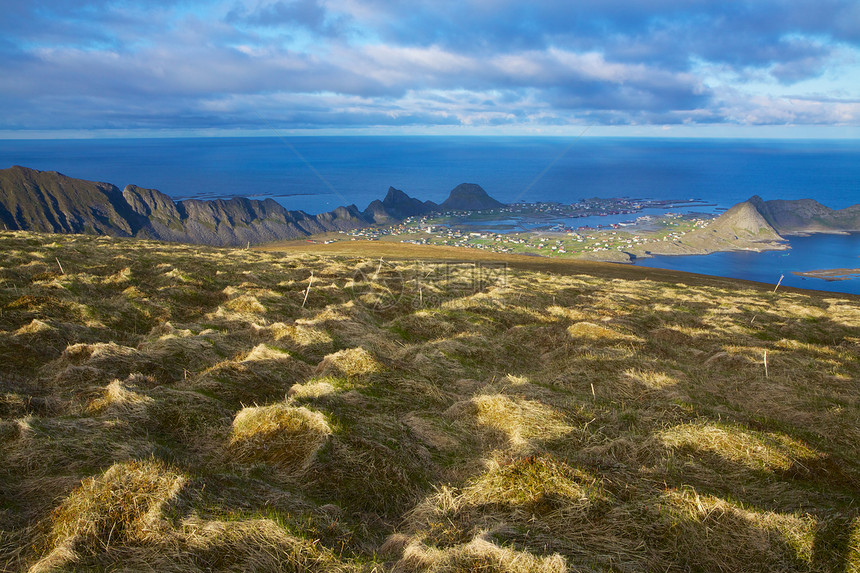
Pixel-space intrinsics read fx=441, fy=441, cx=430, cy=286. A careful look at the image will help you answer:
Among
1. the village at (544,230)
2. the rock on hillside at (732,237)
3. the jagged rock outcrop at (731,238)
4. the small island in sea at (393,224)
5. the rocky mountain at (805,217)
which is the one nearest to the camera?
the village at (544,230)

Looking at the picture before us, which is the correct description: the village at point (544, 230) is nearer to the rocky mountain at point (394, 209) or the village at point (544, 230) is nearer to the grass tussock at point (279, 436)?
the rocky mountain at point (394, 209)

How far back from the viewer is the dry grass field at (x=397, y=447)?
4109 millimetres

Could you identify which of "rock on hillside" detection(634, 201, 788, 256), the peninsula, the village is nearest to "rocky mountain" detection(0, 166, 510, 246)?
the peninsula

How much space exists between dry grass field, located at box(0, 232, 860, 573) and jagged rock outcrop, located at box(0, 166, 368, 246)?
94549mm

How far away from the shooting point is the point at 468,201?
14912 centimetres

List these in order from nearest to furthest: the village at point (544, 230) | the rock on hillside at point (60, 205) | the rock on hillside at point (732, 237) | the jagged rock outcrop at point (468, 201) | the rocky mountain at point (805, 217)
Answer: the village at point (544, 230)
the rock on hillside at point (60, 205)
the rock on hillside at point (732, 237)
the rocky mountain at point (805, 217)
the jagged rock outcrop at point (468, 201)

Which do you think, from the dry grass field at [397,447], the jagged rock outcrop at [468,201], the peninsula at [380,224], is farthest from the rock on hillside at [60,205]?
the dry grass field at [397,447]

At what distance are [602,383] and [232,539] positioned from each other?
26.8ft

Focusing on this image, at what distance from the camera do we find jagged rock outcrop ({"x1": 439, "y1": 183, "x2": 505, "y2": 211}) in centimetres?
14750

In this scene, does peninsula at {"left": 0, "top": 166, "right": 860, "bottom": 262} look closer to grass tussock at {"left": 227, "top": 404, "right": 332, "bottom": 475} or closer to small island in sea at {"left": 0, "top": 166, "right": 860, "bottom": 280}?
small island in sea at {"left": 0, "top": 166, "right": 860, "bottom": 280}

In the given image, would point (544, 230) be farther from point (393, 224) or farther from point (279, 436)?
point (279, 436)

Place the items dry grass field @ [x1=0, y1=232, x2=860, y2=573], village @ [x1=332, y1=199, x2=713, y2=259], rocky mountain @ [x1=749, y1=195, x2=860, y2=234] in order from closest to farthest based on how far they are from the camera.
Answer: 1. dry grass field @ [x1=0, y1=232, x2=860, y2=573]
2. village @ [x1=332, y1=199, x2=713, y2=259]
3. rocky mountain @ [x1=749, y1=195, x2=860, y2=234]

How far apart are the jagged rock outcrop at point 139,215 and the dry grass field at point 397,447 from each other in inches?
3722

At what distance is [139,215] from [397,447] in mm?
126856
